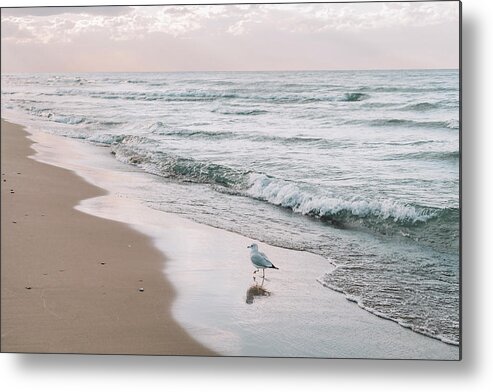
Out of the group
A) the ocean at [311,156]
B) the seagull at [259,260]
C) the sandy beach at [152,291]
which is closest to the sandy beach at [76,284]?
the sandy beach at [152,291]

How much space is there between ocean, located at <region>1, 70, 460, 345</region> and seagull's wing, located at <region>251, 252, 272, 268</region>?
0.39 ft

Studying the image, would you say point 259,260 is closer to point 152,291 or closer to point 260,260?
point 260,260

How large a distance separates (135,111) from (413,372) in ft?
5.49

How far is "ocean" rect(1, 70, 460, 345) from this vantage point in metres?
3.28

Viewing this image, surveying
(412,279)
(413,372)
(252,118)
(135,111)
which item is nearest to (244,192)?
(252,118)

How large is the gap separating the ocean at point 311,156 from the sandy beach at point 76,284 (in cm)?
28

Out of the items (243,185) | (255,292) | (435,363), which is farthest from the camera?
(243,185)

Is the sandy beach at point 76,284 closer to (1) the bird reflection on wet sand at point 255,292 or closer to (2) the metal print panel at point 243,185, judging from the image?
(2) the metal print panel at point 243,185

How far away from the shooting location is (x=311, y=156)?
340 centimetres

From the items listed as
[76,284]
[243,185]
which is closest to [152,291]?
[76,284]

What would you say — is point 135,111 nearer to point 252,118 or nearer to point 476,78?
point 252,118

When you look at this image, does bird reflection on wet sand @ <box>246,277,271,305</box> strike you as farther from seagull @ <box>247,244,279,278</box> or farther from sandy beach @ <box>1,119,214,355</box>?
sandy beach @ <box>1,119,214,355</box>

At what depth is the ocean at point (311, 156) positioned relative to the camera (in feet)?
10.8

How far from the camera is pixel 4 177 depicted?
349 centimetres
